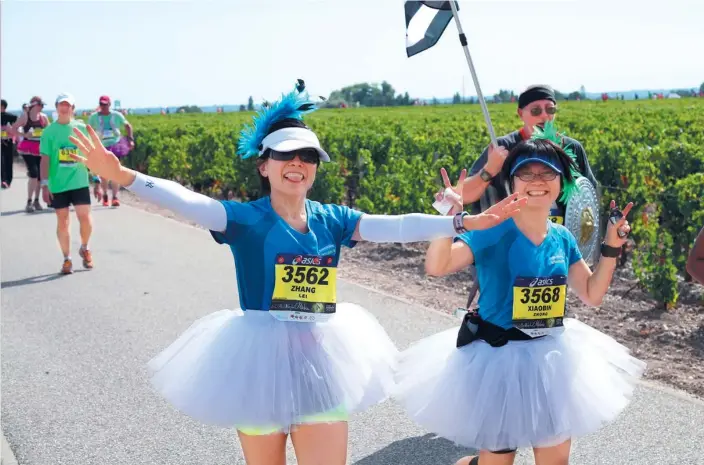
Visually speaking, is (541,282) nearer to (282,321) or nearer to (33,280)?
(282,321)

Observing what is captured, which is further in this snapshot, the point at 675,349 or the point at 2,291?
the point at 2,291

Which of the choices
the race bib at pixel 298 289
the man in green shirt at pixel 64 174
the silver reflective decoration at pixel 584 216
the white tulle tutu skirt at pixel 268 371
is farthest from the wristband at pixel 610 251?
the man in green shirt at pixel 64 174

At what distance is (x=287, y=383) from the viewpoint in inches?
148

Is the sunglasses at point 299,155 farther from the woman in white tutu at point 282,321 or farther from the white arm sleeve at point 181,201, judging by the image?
the white arm sleeve at point 181,201

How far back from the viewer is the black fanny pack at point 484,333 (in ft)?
13.4

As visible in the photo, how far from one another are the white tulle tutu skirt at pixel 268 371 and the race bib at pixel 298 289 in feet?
0.14

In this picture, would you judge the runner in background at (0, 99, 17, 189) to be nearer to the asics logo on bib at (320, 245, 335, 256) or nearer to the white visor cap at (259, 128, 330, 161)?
the white visor cap at (259, 128, 330, 161)

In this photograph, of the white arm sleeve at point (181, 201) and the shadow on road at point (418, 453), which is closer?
the white arm sleeve at point (181, 201)

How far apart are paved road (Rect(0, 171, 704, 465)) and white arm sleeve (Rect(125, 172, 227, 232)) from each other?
5.87ft

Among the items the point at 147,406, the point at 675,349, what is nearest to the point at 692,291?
the point at 675,349

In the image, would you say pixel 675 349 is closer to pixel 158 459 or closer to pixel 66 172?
pixel 158 459

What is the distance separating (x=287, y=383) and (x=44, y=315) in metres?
5.63

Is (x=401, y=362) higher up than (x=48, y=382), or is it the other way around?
(x=401, y=362)

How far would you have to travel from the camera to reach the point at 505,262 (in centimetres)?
412
